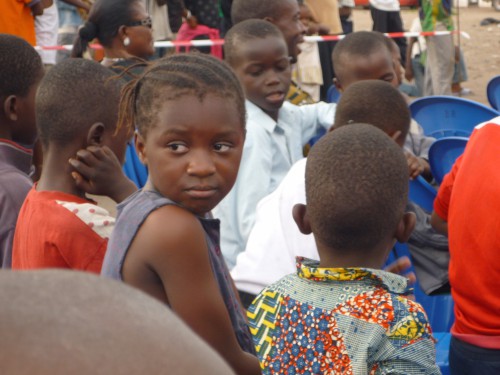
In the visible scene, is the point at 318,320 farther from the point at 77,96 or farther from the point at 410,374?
the point at 77,96

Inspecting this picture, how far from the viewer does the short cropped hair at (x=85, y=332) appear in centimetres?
51

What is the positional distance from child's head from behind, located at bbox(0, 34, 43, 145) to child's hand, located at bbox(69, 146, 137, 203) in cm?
54

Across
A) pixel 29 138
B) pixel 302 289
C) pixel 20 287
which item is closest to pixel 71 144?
pixel 29 138

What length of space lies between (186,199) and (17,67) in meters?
1.28

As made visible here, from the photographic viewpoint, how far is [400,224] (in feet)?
6.51

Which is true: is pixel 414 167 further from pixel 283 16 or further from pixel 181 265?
pixel 181 265

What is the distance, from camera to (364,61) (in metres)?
4.13

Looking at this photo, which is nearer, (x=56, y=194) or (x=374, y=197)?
(x=374, y=197)

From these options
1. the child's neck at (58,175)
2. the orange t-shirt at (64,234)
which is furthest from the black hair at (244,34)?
Result: the orange t-shirt at (64,234)

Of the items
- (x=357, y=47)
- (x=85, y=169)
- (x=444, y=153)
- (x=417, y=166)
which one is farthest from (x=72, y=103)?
(x=357, y=47)

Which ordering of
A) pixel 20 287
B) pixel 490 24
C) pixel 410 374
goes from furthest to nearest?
1. pixel 490 24
2. pixel 410 374
3. pixel 20 287

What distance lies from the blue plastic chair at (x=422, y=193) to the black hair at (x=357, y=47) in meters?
0.85

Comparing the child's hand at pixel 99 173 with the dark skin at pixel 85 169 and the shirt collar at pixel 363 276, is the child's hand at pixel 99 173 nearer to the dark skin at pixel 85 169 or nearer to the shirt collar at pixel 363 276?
the dark skin at pixel 85 169

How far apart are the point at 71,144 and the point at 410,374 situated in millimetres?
1133
